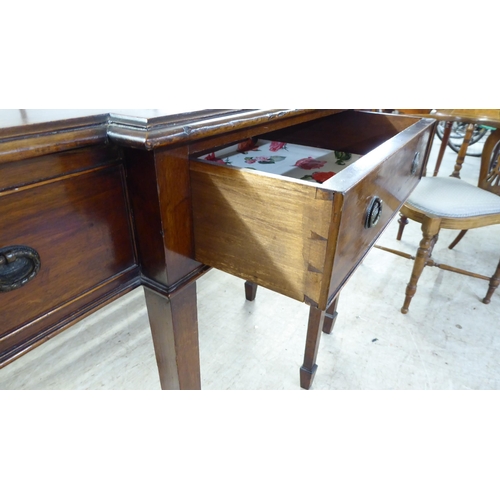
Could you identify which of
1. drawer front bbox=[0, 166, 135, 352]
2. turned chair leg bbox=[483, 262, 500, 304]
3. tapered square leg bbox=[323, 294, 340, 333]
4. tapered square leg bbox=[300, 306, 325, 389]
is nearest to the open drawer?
drawer front bbox=[0, 166, 135, 352]

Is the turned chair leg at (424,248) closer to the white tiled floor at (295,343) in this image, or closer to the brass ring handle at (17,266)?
the white tiled floor at (295,343)

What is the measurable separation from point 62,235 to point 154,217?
0.11 metres

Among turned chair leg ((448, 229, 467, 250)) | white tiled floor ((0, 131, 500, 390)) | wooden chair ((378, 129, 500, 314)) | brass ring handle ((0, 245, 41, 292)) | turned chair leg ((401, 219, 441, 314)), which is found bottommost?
white tiled floor ((0, 131, 500, 390))

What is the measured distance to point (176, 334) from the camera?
1.90 feet

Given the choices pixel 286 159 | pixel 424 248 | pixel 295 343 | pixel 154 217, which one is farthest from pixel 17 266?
pixel 424 248

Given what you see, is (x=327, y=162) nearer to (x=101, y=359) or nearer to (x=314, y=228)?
(x=314, y=228)

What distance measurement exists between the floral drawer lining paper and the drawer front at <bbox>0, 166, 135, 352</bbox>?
26cm

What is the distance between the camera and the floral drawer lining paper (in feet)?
2.30

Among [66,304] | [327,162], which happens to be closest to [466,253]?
[327,162]

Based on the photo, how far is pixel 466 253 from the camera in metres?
1.64

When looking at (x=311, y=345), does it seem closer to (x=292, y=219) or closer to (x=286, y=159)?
(x=286, y=159)

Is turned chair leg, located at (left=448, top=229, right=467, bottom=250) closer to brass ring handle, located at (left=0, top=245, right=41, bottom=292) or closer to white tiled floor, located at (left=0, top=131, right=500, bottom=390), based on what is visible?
white tiled floor, located at (left=0, top=131, right=500, bottom=390)

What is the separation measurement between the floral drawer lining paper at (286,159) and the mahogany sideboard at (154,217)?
13 centimetres

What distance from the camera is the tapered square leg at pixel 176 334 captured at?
0.56 m
